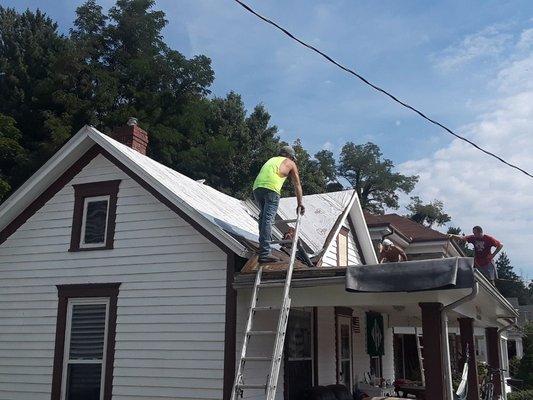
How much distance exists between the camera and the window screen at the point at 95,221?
433 inches

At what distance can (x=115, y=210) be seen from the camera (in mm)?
10875

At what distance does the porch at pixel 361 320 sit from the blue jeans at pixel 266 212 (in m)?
0.40

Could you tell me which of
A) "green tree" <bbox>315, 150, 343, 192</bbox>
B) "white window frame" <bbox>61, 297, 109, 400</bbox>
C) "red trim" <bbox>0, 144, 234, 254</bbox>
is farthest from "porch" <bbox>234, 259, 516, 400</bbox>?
"green tree" <bbox>315, 150, 343, 192</bbox>

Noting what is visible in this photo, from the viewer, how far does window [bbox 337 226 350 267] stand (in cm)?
1472

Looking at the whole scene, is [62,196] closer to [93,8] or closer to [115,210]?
[115,210]

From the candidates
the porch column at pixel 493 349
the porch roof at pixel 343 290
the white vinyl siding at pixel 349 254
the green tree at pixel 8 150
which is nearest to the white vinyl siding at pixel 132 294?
the porch roof at pixel 343 290

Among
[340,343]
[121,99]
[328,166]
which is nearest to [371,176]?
[328,166]

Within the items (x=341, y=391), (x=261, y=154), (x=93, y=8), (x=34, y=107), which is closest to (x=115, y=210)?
(x=341, y=391)

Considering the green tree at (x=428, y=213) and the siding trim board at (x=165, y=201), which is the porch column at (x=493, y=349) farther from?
the green tree at (x=428, y=213)

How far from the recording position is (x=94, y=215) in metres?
11.2

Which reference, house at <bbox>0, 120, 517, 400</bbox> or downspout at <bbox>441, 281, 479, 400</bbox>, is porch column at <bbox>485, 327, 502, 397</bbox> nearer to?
house at <bbox>0, 120, 517, 400</bbox>

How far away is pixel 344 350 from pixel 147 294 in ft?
17.7

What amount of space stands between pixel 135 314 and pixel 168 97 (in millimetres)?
26231

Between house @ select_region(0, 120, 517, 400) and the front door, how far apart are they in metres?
0.20
